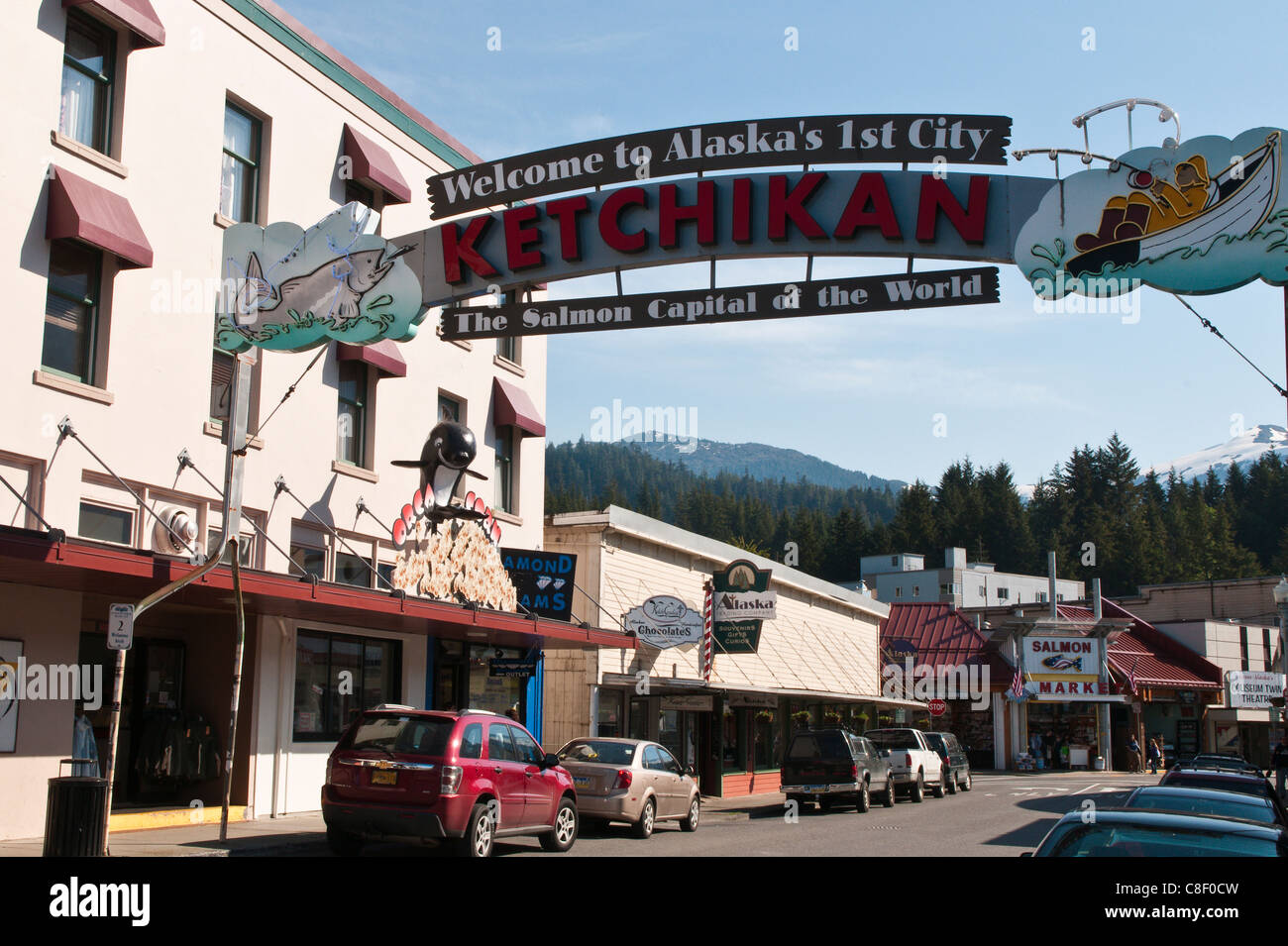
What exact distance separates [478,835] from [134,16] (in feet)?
38.2

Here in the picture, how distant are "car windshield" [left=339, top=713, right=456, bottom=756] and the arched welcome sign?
4.62 metres

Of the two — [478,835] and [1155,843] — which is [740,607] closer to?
[478,835]

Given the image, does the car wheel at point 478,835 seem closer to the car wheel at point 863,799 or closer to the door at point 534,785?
the door at point 534,785

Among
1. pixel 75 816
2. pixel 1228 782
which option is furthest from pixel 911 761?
pixel 75 816

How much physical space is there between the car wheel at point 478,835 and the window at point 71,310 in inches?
304

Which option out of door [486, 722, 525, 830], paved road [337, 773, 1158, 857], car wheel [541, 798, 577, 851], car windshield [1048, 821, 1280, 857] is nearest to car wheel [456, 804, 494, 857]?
door [486, 722, 525, 830]

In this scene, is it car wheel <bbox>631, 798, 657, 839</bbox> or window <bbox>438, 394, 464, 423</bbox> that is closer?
car wheel <bbox>631, 798, 657, 839</bbox>

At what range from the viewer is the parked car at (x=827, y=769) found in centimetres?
2719

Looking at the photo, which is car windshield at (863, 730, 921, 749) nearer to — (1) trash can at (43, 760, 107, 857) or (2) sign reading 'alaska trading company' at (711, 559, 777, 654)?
(2) sign reading 'alaska trading company' at (711, 559, 777, 654)

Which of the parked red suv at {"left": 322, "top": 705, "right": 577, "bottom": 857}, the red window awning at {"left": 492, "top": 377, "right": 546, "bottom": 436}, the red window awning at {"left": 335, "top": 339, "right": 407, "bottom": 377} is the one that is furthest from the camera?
the red window awning at {"left": 492, "top": 377, "right": 546, "bottom": 436}

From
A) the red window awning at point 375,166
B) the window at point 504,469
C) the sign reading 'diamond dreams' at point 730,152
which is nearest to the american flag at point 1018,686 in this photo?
the window at point 504,469

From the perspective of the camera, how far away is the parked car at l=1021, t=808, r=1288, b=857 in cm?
728

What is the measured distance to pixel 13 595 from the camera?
600 inches

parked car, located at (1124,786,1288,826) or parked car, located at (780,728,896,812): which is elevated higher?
parked car, located at (1124,786,1288,826)
